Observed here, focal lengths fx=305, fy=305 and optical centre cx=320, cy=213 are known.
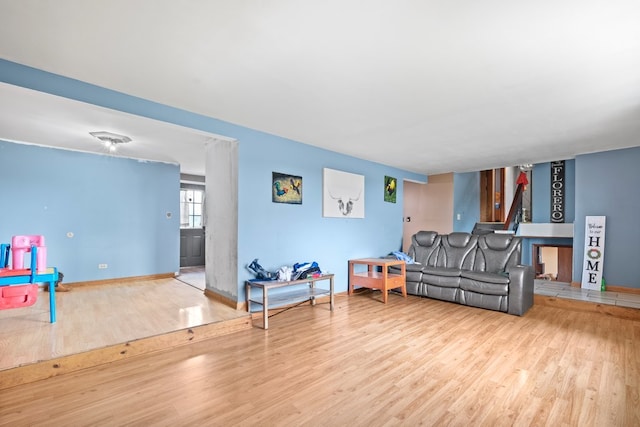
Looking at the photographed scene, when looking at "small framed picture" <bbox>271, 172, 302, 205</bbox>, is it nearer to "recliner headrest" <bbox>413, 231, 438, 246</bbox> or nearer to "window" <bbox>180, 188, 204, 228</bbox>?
"recliner headrest" <bbox>413, 231, 438, 246</bbox>

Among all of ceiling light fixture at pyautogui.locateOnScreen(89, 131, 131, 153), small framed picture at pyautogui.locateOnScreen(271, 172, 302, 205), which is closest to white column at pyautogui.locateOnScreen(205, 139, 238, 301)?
small framed picture at pyautogui.locateOnScreen(271, 172, 302, 205)

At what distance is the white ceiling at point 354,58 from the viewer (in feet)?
5.68

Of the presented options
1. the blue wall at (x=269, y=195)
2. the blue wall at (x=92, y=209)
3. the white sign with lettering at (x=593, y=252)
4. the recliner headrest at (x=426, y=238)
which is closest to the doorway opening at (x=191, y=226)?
the blue wall at (x=92, y=209)

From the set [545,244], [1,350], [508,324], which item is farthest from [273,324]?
[545,244]

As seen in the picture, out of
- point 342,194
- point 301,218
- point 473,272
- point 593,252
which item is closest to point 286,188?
point 301,218

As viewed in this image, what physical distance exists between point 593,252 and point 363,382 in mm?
4925

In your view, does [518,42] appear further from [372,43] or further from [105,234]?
[105,234]

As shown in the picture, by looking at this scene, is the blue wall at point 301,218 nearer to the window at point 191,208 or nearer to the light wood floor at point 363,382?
the light wood floor at point 363,382

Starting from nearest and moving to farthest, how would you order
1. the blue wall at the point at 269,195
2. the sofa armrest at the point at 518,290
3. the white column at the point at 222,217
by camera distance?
the blue wall at the point at 269,195 < the white column at the point at 222,217 < the sofa armrest at the point at 518,290

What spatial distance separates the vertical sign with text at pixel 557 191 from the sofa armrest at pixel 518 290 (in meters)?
3.06

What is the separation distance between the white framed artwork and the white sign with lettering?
3.67 m

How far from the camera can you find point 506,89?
2.69 metres

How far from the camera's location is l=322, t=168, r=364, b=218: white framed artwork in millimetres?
4840

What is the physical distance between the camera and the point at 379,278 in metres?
4.71
